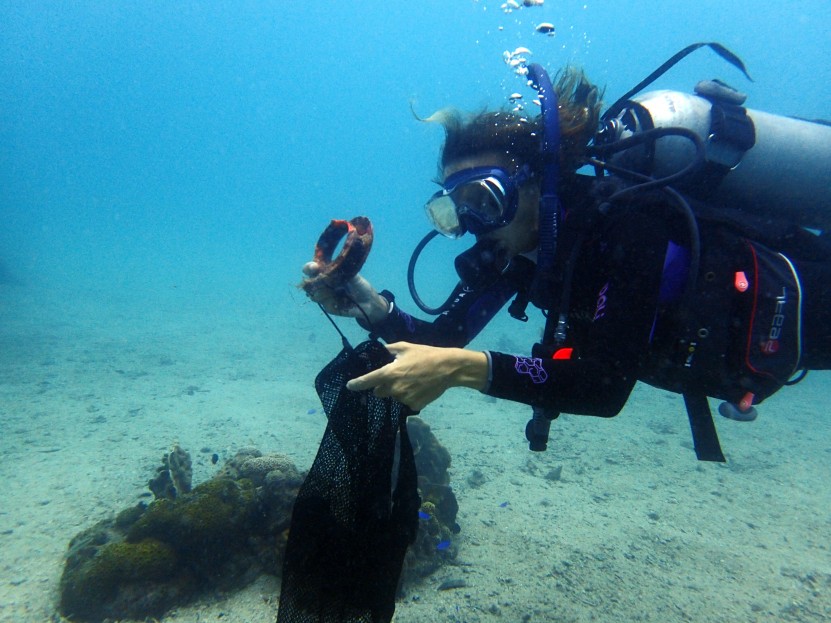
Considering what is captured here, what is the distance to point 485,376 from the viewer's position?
2.05 meters

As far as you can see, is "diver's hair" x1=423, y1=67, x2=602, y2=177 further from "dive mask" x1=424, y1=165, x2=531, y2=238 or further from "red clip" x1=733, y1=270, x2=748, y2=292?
"red clip" x1=733, y1=270, x2=748, y2=292

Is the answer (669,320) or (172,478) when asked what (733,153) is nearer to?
(669,320)

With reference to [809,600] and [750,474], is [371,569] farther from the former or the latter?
[750,474]

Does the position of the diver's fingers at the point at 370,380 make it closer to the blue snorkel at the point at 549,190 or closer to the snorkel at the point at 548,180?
the blue snorkel at the point at 549,190

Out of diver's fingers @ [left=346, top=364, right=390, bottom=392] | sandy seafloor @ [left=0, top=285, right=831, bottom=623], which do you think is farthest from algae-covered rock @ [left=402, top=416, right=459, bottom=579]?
diver's fingers @ [left=346, top=364, right=390, bottom=392]

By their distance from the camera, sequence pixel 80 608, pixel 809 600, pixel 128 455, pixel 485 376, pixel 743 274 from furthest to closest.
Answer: pixel 128 455 < pixel 809 600 < pixel 80 608 < pixel 743 274 < pixel 485 376

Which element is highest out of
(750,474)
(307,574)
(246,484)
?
(307,574)

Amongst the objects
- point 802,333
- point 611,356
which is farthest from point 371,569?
point 802,333

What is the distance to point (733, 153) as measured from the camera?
9.20ft

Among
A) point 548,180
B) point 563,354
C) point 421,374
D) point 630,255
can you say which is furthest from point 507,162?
point 421,374

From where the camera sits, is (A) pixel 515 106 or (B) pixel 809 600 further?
(B) pixel 809 600

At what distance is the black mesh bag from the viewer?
81.3 inches

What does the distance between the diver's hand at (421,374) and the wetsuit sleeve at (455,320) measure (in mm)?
1699

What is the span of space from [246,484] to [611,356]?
426cm
